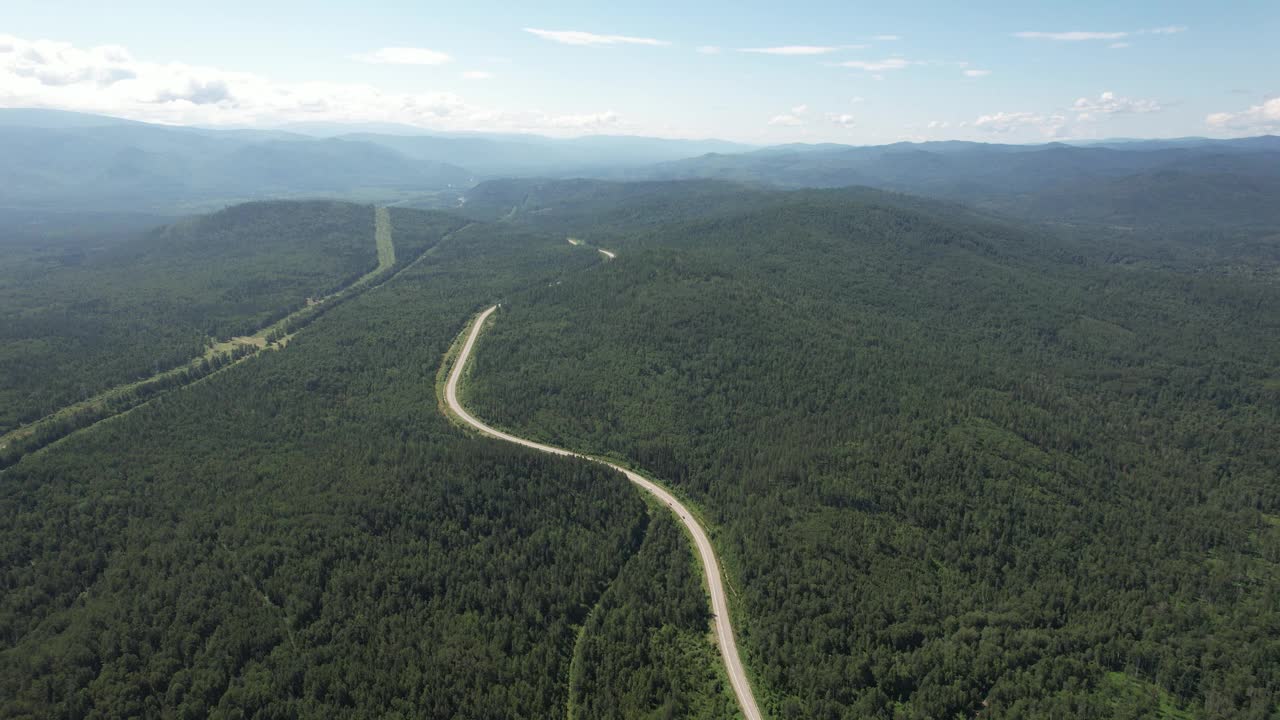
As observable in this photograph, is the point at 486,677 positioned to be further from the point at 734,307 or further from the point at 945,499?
the point at 734,307

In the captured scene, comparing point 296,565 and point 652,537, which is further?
point 652,537

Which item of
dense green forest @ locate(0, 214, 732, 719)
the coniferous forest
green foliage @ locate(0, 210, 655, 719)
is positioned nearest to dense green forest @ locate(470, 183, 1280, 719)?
the coniferous forest

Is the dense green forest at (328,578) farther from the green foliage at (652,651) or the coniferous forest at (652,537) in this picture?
the coniferous forest at (652,537)

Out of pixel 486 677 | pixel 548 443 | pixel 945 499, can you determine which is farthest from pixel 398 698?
pixel 945 499

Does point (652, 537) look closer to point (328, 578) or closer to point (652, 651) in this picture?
point (652, 651)

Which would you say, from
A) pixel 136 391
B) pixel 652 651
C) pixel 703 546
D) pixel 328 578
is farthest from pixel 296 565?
pixel 136 391

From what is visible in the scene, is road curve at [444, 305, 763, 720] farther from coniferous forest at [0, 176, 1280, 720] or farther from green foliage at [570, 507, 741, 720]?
coniferous forest at [0, 176, 1280, 720]
